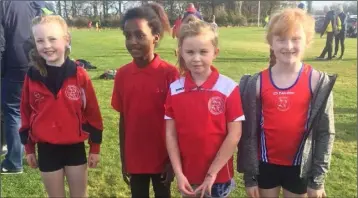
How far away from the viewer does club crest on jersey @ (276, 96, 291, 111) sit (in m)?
2.31

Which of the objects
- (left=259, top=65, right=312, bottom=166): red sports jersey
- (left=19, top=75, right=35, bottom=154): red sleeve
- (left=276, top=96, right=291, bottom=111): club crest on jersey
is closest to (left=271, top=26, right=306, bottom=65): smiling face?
(left=259, top=65, right=312, bottom=166): red sports jersey

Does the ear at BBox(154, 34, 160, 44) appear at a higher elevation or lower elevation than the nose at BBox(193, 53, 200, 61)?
higher

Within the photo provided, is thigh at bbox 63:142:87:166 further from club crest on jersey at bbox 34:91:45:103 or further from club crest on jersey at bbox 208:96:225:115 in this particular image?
club crest on jersey at bbox 208:96:225:115

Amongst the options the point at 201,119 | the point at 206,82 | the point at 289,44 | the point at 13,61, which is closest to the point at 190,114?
the point at 201,119

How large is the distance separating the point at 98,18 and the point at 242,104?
45.1m

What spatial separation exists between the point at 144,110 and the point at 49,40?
0.76m

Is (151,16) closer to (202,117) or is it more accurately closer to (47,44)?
(47,44)

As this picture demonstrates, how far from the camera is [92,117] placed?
9.05 feet

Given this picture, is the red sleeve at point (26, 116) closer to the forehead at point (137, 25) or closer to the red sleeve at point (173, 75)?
the forehead at point (137, 25)

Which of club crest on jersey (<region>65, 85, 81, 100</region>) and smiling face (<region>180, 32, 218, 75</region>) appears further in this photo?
club crest on jersey (<region>65, 85, 81, 100</region>)

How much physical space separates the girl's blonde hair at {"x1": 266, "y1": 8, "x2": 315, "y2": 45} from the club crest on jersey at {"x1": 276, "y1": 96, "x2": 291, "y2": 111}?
1.18 feet

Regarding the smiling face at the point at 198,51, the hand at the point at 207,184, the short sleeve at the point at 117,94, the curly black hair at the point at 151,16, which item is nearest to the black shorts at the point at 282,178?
the hand at the point at 207,184

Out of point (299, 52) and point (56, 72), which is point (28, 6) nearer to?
point (56, 72)

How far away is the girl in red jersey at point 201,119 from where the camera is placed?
229 cm
